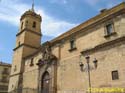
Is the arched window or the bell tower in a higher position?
the bell tower

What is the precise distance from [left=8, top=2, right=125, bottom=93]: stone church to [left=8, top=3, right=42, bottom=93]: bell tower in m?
0.16

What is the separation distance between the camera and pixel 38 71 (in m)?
25.1

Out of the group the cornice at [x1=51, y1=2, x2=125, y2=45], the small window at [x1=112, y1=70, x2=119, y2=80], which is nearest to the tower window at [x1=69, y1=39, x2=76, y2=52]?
the cornice at [x1=51, y1=2, x2=125, y2=45]

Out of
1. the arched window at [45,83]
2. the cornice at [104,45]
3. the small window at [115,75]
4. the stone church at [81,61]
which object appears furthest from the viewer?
the arched window at [45,83]

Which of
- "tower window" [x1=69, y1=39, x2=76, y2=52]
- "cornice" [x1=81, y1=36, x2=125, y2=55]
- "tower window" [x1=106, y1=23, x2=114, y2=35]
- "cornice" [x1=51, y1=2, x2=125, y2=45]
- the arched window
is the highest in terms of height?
"cornice" [x1=51, y1=2, x2=125, y2=45]

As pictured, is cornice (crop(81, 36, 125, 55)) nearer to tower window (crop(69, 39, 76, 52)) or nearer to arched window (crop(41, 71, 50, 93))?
tower window (crop(69, 39, 76, 52))

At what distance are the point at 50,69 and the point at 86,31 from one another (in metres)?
6.81

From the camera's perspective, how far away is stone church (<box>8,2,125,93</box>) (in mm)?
15414

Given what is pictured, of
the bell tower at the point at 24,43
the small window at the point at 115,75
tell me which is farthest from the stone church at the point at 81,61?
the bell tower at the point at 24,43

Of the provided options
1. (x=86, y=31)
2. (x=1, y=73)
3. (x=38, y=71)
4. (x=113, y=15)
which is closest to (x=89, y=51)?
(x=86, y=31)

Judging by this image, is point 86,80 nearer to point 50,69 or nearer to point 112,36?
point 112,36

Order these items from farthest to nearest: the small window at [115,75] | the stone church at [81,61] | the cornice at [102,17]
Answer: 1. the cornice at [102,17]
2. the stone church at [81,61]
3. the small window at [115,75]

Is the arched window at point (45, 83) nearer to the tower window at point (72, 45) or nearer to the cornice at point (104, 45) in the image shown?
the tower window at point (72, 45)

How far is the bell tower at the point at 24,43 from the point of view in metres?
28.9
